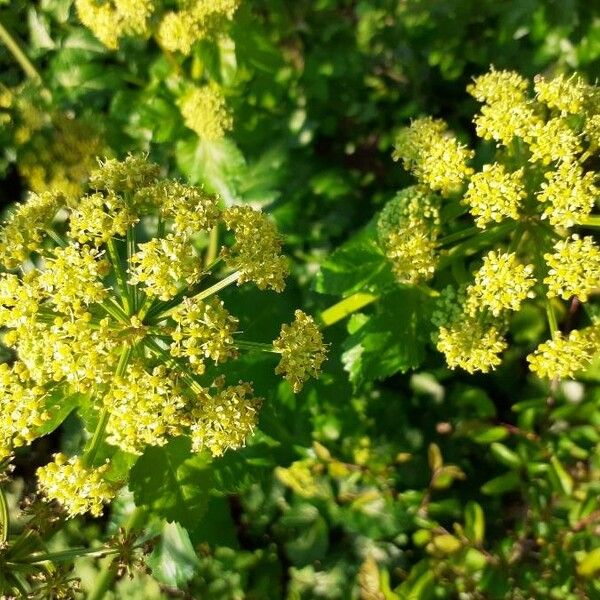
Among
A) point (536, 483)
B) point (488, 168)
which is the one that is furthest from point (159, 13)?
point (536, 483)

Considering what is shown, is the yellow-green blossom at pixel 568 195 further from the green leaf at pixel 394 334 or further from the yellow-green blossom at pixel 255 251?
the yellow-green blossom at pixel 255 251

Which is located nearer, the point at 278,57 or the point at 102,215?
the point at 102,215

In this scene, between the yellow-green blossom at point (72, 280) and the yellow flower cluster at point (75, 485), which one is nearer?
the yellow flower cluster at point (75, 485)

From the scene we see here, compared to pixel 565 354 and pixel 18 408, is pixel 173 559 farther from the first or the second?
pixel 565 354

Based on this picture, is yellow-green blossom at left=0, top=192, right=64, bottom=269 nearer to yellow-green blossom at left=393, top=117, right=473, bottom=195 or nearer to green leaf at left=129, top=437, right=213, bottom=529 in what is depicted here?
green leaf at left=129, top=437, right=213, bottom=529

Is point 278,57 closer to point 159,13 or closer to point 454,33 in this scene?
point 159,13

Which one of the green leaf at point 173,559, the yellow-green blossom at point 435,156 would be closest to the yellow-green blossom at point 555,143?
the yellow-green blossom at point 435,156

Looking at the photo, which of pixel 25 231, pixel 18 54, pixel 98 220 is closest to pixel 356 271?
pixel 98 220
